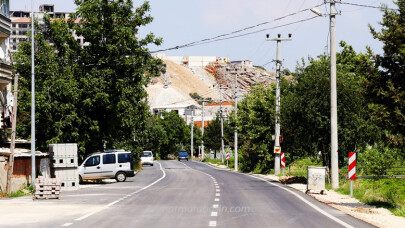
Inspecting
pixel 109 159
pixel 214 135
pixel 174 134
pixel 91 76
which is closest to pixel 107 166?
pixel 109 159

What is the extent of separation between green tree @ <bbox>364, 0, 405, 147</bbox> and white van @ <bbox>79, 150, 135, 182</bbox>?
74.8 ft

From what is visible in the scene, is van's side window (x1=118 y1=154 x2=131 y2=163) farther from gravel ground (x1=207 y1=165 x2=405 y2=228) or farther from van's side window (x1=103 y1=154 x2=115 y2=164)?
gravel ground (x1=207 y1=165 x2=405 y2=228)

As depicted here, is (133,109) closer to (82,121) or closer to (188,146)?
(82,121)

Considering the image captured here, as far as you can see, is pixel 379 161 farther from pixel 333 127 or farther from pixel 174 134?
pixel 174 134

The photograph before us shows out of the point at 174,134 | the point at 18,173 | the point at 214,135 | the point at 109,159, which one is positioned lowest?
the point at 18,173

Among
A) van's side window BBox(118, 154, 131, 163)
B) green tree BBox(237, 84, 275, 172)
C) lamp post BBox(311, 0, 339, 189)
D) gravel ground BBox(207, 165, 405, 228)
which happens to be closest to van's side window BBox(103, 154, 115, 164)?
van's side window BBox(118, 154, 131, 163)

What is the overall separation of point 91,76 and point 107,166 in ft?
20.6

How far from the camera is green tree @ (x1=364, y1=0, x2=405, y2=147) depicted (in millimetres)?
18562

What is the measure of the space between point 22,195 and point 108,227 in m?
14.6

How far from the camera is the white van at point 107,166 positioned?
128 feet

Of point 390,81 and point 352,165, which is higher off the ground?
point 390,81

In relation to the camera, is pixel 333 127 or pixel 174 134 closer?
pixel 333 127

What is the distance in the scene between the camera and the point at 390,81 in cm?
1903

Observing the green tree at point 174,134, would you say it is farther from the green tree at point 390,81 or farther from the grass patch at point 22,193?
the green tree at point 390,81
